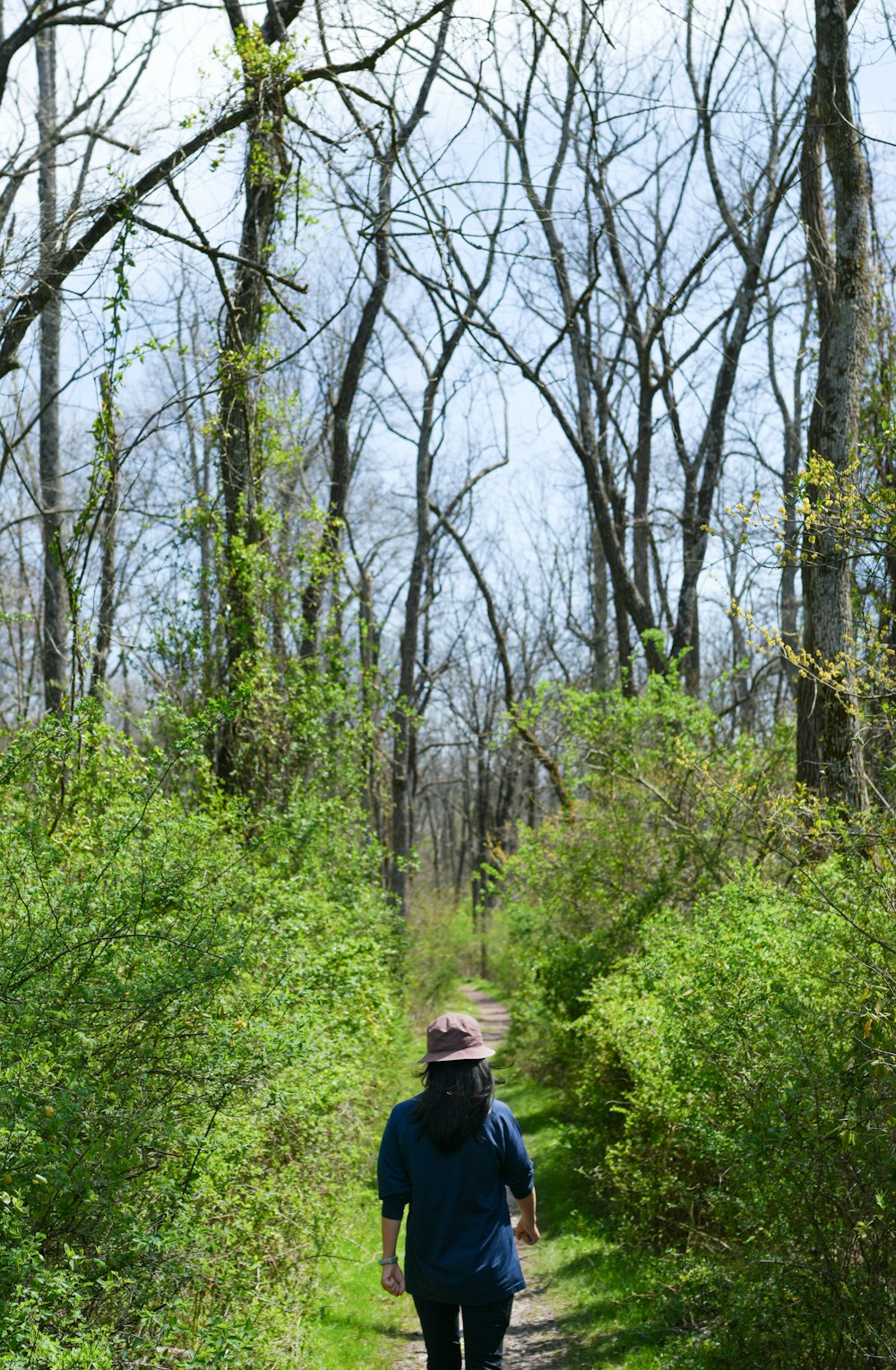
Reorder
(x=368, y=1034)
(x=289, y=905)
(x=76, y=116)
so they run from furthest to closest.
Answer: (x=76, y=116), (x=368, y=1034), (x=289, y=905)

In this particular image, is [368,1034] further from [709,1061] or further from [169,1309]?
[169,1309]

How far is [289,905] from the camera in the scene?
6.41 metres

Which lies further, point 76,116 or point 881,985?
point 76,116

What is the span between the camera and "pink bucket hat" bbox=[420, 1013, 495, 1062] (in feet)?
14.1

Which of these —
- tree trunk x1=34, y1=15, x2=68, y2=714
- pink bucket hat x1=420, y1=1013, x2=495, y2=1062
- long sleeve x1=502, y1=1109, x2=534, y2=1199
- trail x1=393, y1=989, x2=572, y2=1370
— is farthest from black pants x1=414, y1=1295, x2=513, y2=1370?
tree trunk x1=34, y1=15, x2=68, y2=714

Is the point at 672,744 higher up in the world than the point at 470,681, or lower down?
lower down

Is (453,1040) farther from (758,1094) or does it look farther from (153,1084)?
(758,1094)

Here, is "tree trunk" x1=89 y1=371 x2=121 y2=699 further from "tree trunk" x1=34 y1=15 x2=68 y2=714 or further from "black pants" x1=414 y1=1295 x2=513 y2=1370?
"black pants" x1=414 y1=1295 x2=513 y2=1370

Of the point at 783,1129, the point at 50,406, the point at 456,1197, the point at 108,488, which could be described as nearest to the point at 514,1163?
the point at 456,1197

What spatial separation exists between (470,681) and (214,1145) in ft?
108

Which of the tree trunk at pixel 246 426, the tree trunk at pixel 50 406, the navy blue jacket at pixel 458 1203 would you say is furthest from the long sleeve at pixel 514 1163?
the tree trunk at pixel 50 406

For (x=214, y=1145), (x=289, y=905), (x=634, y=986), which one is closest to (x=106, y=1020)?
(x=214, y=1145)

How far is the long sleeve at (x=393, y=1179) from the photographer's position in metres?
4.32

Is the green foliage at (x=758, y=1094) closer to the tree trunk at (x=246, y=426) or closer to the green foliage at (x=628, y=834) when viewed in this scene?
the green foliage at (x=628, y=834)
